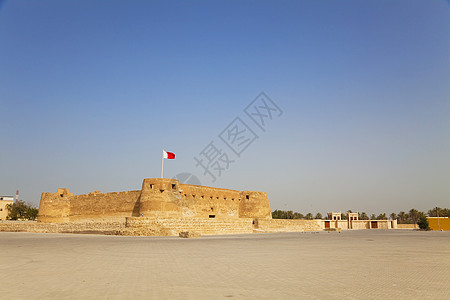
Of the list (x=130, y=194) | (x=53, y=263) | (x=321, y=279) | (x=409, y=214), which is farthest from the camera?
→ (x=409, y=214)

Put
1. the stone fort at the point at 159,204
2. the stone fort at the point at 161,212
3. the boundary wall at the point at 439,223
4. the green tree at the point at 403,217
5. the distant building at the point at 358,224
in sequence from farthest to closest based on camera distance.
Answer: the green tree at the point at 403,217, the distant building at the point at 358,224, the boundary wall at the point at 439,223, the stone fort at the point at 159,204, the stone fort at the point at 161,212

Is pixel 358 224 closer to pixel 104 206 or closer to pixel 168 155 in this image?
pixel 168 155

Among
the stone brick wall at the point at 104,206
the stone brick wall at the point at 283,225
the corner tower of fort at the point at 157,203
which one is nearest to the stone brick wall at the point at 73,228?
the corner tower of fort at the point at 157,203

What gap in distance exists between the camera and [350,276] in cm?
570

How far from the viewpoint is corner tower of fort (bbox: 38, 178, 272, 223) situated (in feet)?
93.6

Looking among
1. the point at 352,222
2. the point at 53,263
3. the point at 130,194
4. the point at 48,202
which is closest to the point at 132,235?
the point at 130,194

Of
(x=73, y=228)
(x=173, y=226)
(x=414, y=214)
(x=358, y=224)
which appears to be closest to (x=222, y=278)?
(x=173, y=226)

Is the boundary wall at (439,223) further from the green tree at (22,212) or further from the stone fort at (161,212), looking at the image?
the green tree at (22,212)

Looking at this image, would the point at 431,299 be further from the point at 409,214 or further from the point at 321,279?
the point at 409,214

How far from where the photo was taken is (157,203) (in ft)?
92.3

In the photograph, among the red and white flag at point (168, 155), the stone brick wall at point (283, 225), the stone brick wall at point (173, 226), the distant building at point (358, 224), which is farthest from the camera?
the distant building at point (358, 224)

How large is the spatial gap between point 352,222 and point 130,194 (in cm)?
4051

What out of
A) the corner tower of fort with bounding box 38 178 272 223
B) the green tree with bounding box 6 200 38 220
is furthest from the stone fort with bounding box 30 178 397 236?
the green tree with bounding box 6 200 38 220

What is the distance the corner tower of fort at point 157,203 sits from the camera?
93.6 ft
